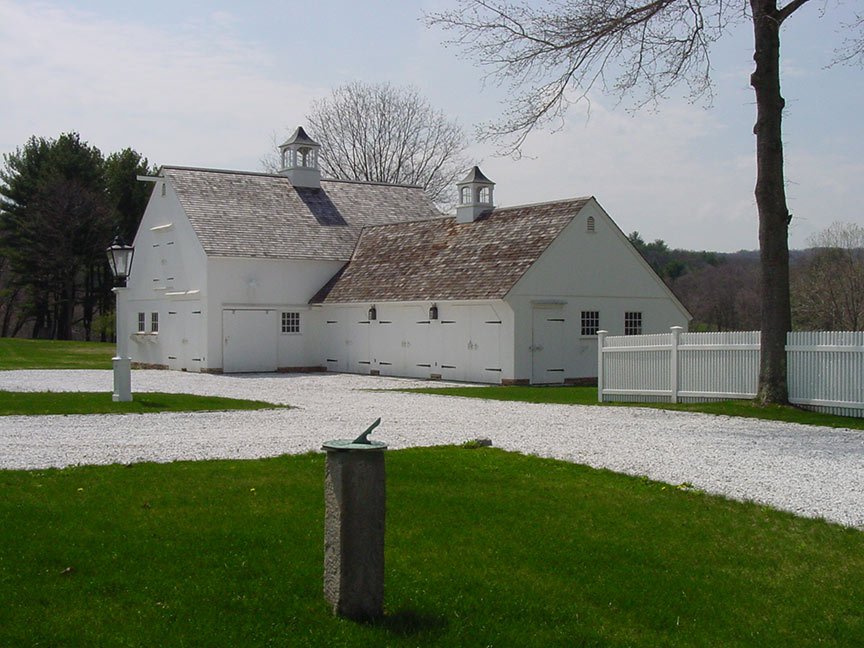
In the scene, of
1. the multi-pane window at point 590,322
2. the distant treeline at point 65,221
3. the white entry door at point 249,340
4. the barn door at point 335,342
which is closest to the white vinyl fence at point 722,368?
the multi-pane window at point 590,322

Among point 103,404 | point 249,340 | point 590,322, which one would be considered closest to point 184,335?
point 249,340

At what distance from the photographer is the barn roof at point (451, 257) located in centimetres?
2716

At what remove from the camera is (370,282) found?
31.9 m

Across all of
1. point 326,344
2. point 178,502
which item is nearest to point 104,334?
point 326,344

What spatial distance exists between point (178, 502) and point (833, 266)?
5170 centimetres

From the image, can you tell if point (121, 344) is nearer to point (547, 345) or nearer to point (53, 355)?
point (547, 345)

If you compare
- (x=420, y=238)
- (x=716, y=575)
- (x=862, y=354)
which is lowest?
(x=716, y=575)

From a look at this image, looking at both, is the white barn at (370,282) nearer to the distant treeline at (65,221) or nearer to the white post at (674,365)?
the white post at (674,365)

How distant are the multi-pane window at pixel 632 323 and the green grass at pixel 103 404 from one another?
1342cm

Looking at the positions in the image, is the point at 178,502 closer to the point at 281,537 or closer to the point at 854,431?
the point at 281,537

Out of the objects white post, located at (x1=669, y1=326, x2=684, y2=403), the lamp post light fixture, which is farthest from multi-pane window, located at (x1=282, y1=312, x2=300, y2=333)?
white post, located at (x1=669, y1=326, x2=684, y2=403)

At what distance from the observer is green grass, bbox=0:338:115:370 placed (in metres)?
35.2

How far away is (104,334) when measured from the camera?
5647 cm

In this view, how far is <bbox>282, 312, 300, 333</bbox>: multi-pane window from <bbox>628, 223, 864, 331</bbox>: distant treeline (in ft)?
41.9
